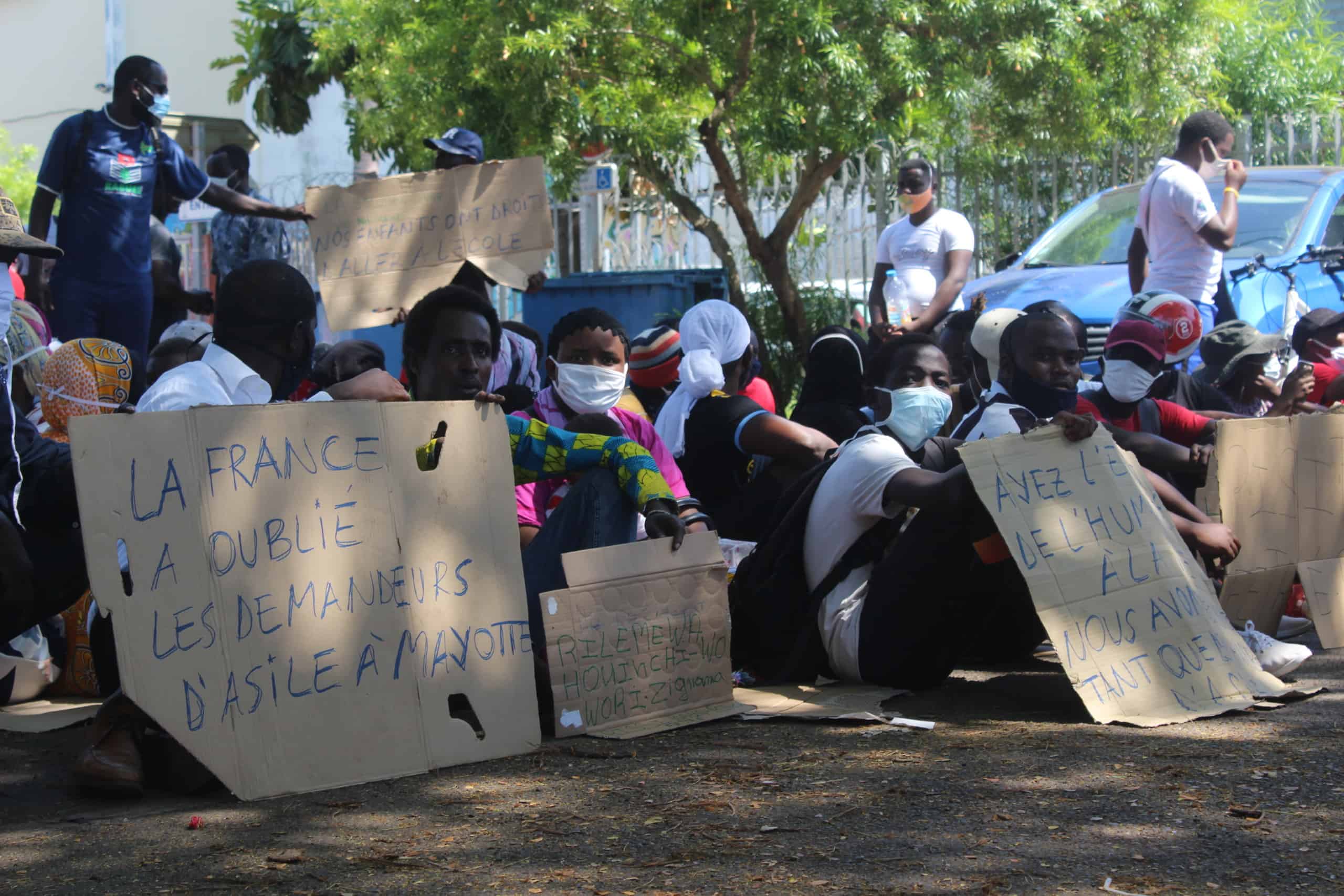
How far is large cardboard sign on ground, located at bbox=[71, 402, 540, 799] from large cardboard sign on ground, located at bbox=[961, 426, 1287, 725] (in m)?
1.35

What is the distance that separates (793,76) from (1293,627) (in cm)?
549

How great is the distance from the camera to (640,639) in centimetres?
405

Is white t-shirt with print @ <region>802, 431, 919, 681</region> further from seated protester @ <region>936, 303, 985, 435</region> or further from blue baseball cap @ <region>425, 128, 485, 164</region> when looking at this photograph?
blue baseball cap @ <region>425, 128, 485, 164</region>

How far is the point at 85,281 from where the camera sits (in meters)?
6.67

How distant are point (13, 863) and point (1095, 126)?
931cm

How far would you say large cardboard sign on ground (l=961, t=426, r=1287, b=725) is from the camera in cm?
397

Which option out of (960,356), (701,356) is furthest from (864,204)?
(701,356)

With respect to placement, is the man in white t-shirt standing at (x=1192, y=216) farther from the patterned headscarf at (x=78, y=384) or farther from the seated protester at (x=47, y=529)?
the seated protester at (x=47, y=529)

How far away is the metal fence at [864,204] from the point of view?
35.1 ft

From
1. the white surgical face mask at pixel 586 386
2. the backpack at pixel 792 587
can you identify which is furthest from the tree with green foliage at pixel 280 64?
the backpack at pixel 792 587

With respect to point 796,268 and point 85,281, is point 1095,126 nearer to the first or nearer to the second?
point 796,268

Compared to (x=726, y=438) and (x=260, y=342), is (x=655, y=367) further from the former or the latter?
(x=260, y=342)

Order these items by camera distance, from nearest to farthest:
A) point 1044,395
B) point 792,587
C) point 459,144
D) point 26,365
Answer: point 792,587, point 1044,395, point 26,365, point 459,144

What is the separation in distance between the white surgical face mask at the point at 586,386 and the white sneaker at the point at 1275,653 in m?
2.08
